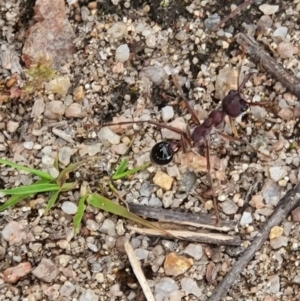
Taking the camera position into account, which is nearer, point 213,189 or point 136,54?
point 213,189

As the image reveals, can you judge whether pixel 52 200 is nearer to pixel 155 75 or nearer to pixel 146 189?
pixel 146 189

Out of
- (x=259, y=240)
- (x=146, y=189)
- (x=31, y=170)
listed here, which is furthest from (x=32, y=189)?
(x=259, y=240)

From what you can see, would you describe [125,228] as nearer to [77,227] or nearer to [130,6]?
[77,227]

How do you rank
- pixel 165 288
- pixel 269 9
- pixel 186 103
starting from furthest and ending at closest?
1. pixel 269 9
2. pixel 186 103
3. pixel 165 288

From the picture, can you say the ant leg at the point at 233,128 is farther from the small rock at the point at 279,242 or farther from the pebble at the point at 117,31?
the pebble at the point at 117,31

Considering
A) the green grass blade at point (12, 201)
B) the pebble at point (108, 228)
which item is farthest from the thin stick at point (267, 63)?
the green grass blade at point (12, 201)

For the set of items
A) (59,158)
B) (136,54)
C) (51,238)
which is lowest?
(51,238)

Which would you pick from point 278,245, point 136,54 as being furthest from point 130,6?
point 278,245
